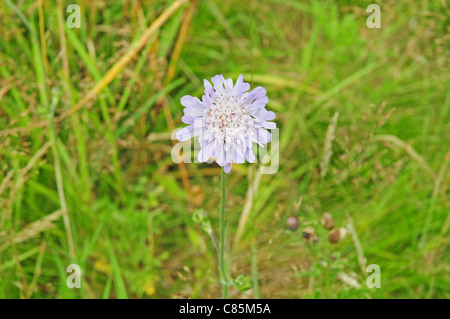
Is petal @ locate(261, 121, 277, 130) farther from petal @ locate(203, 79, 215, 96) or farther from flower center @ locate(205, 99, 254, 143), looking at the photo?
petal @ locate(203, 79, 215, 96)

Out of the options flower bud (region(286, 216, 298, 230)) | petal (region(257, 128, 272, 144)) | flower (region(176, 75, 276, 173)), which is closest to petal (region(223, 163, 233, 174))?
flower (region(176, 75, 276, 173))

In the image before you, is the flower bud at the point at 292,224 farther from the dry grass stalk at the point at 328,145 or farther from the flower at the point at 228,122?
the flower at the point at 228,122

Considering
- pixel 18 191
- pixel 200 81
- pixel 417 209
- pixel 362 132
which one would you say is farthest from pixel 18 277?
pixel 417 209

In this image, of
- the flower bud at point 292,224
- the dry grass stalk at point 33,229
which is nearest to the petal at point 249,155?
the flower bud at point 292,224

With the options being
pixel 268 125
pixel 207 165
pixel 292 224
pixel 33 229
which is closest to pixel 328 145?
pixel 292 224

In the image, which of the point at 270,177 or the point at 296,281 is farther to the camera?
the point at 270,177
